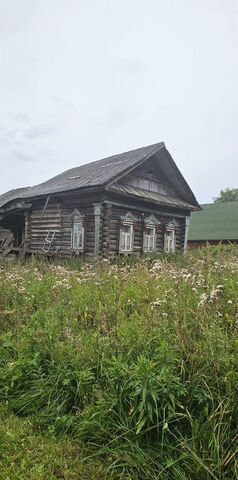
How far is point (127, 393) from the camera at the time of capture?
10.1ft

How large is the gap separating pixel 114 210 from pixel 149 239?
9.78ft

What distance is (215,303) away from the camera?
12.5ft

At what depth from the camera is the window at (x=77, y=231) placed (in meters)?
15.5

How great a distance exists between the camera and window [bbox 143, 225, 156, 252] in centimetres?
1677

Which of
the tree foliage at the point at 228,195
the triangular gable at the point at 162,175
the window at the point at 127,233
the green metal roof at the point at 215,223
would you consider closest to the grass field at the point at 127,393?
the window at the point at 127,233

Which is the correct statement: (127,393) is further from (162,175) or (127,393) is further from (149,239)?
(162,175)

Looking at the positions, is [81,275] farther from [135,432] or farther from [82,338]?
[135,432]

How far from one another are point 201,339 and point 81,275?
3879mm

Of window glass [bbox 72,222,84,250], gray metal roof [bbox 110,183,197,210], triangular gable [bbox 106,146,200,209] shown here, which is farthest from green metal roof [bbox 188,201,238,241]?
window glass [bbox 72,222,84,250]

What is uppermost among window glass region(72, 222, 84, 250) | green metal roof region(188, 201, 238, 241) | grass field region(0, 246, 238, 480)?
green metal roof region(188, 201, 238, 241)

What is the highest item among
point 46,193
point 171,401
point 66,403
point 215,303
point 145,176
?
point 145,176

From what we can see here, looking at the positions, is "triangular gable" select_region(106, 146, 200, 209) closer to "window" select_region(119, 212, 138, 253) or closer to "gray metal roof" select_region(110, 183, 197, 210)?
"gray metal roof" select_region(110, 183, 197, 210)

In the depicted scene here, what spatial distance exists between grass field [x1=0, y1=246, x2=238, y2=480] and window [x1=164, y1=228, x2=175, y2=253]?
13.4 m

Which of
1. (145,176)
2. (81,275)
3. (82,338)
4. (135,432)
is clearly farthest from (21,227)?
(135,432)
